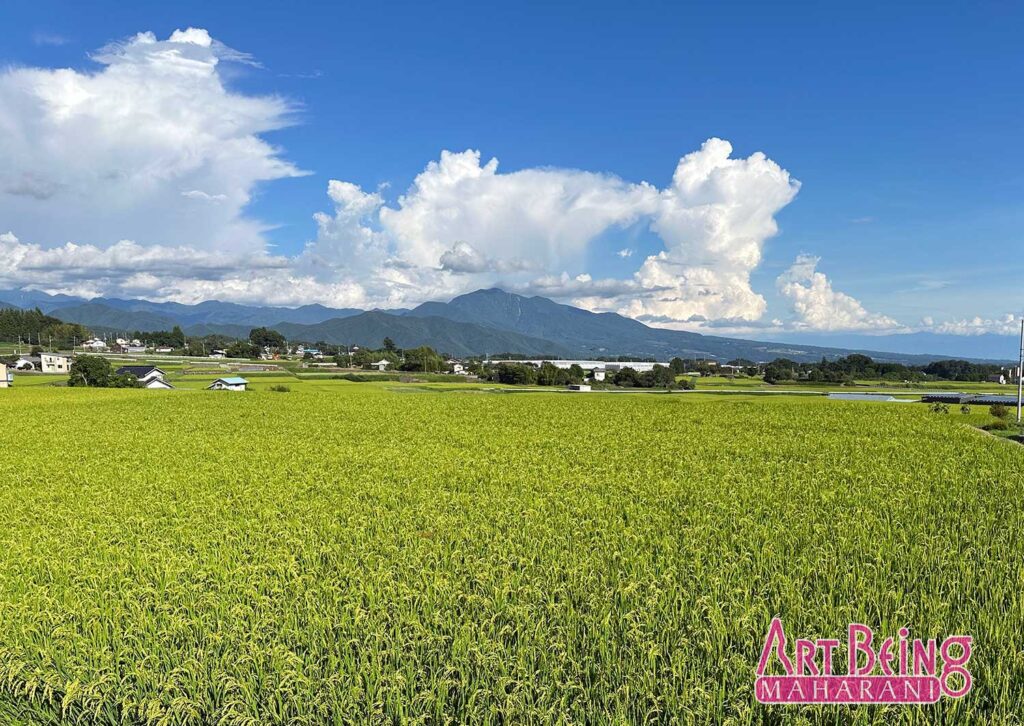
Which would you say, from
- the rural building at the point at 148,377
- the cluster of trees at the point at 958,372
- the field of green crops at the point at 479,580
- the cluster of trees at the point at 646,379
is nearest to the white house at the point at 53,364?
the rural building at the point at 148,377

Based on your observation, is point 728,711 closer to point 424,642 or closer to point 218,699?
point 424,642

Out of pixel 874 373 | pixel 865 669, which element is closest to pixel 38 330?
pixel 865 669

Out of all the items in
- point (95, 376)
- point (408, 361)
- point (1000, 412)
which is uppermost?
point (408, 361)

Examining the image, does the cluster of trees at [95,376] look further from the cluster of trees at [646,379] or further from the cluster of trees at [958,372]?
the cluster of trees at [958,372]

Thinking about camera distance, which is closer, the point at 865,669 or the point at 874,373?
the point at 865,669

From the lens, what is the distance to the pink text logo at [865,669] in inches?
184

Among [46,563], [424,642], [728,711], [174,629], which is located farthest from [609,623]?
[46,563]

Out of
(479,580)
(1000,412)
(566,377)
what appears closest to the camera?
(479,580)

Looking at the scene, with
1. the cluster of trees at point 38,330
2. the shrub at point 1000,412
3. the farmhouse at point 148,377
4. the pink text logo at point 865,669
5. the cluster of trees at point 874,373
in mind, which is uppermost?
the cluster of trees at point 38,330

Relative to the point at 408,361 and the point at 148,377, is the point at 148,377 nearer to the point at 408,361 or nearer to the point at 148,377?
the point at 148,377

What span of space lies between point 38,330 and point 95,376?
11353cm

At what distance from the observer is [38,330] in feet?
454

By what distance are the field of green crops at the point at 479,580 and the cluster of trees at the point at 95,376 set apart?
46.8 meters

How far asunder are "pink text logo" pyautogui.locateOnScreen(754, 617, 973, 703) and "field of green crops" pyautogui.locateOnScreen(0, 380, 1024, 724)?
0.53 ft
